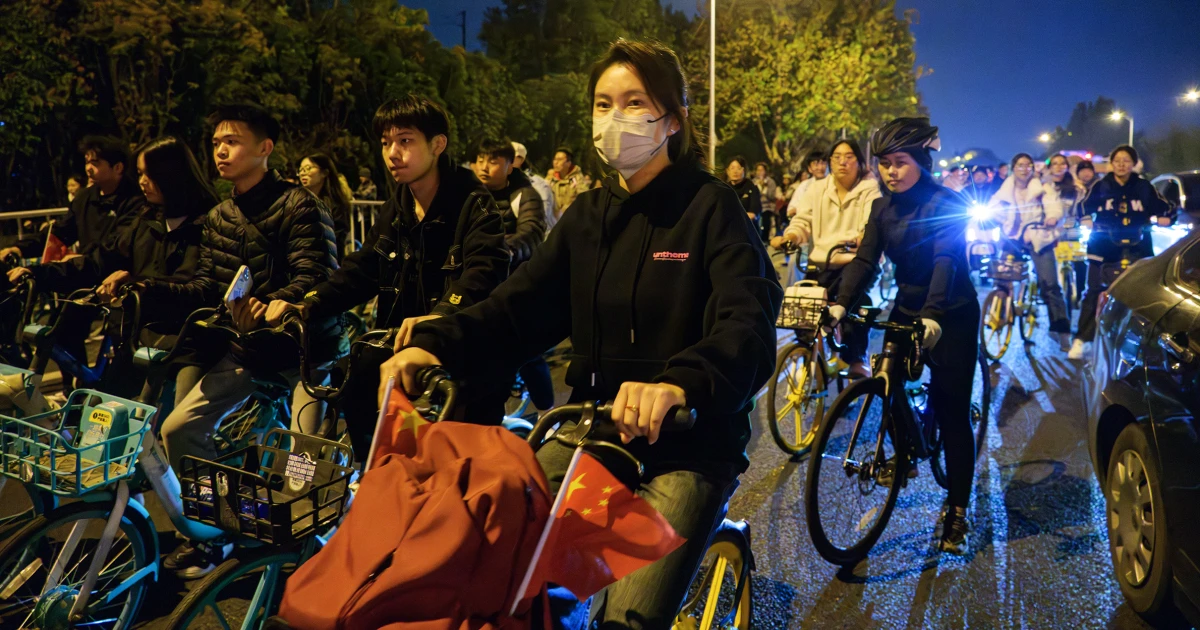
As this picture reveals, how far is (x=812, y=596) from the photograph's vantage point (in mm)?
3924

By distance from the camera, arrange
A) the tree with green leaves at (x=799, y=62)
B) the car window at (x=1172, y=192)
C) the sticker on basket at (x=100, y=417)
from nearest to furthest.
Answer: the sticker on basket at (x=100, y=417), the car window at (x=1172, y=192), the tree with green leaves at (x=799, y=62)

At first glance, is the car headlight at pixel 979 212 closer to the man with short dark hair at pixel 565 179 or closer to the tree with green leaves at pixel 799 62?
the man with short dark hair at pixel 565 179

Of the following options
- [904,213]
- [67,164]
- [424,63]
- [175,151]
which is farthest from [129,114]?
[904,213]

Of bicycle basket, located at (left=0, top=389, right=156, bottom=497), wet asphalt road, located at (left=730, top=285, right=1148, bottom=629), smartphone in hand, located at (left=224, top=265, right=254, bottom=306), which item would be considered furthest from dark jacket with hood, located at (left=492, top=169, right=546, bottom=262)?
bicycle basket, located at (left=0, top=389, right=156, bottom=497)

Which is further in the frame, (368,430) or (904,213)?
(904,213)

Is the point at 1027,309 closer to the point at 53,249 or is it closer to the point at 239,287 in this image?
the point at 239,287

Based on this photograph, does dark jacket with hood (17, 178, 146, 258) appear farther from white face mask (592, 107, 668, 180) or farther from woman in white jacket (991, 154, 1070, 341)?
woman in white jacket (991, 154, 1070, 341)

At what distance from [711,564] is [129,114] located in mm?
16225

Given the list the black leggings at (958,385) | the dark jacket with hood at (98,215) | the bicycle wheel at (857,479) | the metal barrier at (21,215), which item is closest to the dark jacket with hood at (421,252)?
the bicycle wheel at (857,479)

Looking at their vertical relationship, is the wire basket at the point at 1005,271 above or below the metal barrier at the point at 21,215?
below

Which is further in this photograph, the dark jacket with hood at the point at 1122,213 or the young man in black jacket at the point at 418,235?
the dark jacket with hood at the point at 1122,213

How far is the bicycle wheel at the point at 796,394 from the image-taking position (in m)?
5.98

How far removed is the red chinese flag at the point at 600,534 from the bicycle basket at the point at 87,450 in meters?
A: 1.78

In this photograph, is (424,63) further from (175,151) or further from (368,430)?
(368,430)
